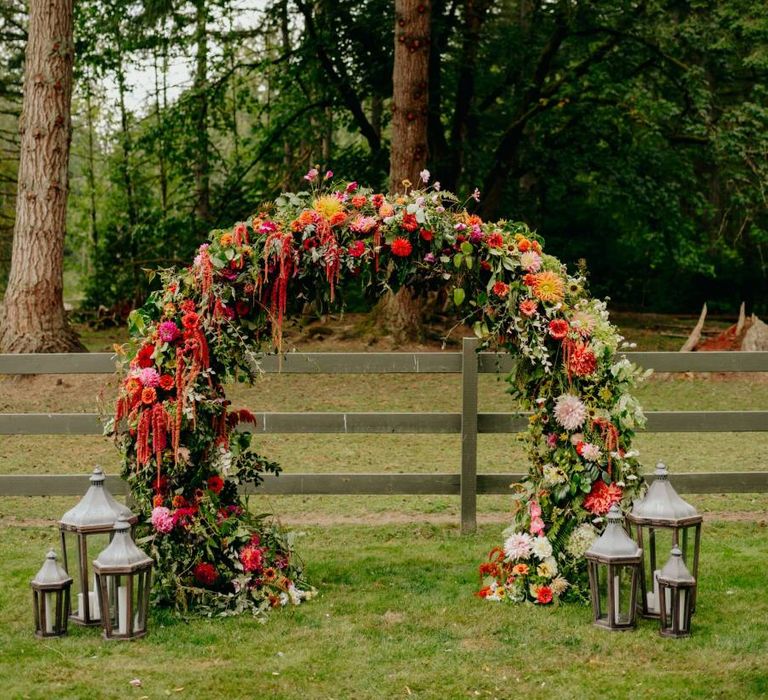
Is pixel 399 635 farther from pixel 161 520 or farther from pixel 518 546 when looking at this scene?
pixel 161 520

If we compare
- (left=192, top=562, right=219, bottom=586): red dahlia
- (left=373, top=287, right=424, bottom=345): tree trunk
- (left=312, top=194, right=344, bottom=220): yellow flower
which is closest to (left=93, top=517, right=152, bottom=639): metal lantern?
(left=192, top=562, right=219, bottom=586): red dahlia

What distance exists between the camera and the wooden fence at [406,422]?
706 cm

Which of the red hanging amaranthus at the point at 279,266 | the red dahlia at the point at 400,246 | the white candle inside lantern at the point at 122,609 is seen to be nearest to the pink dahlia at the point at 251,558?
the white candle inside lantern at the point at 122,609

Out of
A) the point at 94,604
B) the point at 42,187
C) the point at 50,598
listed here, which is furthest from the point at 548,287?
the point at 42,187

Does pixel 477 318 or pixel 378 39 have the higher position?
pixel 378 39

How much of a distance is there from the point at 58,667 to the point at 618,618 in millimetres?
2705

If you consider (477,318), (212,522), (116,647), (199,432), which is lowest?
(116,647)

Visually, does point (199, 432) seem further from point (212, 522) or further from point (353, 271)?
point (353, 271)

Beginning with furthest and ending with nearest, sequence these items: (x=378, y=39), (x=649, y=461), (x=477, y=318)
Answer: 1. (x=378, y=39)
2. (x=649, y=461)
3. (x=477, y=318)

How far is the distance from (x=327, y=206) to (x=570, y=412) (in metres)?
1.74

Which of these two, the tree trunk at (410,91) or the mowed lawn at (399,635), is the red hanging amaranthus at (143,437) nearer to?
the mowed lawn at (399,635)

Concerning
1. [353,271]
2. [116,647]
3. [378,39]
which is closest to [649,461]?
[353,271]

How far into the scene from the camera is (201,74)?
18562mm

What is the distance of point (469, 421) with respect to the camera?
23.8ft
